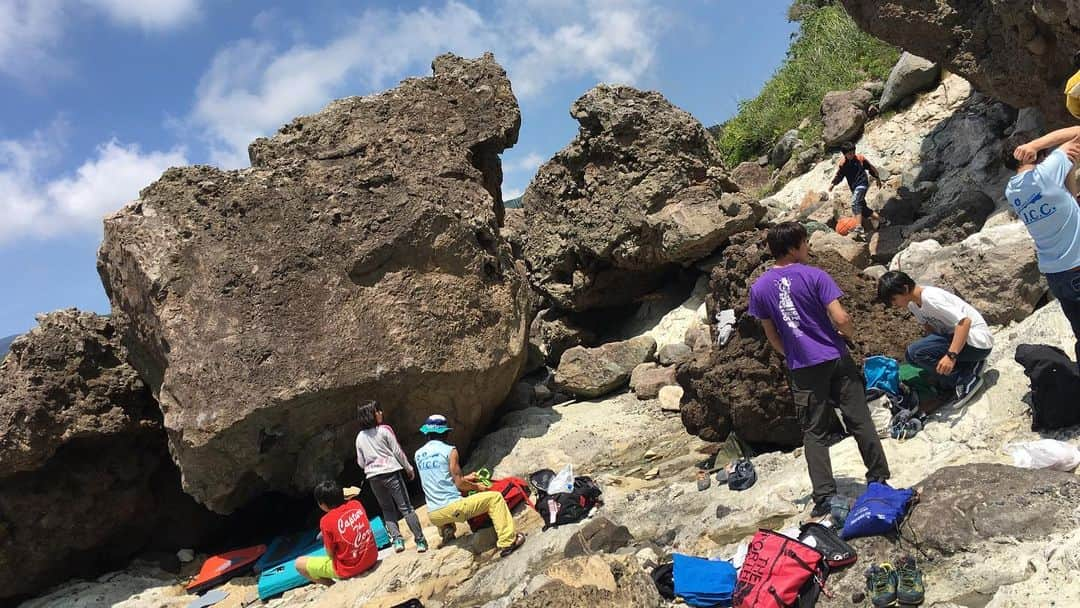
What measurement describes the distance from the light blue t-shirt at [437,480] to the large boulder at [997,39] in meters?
7.60

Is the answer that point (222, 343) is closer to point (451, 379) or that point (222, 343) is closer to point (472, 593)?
point (451, 379)

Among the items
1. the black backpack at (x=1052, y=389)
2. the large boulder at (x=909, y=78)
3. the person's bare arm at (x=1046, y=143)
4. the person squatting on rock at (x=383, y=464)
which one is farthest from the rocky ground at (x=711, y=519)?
the large boulder at (x=909, y=78)

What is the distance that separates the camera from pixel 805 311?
468 centimetres

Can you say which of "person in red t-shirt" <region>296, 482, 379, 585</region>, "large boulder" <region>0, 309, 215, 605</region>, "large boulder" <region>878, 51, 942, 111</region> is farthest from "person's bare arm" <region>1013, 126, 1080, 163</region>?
"large boulder" <region>878, 51, 942, 111</region>

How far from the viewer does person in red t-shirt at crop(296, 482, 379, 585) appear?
6.51 m

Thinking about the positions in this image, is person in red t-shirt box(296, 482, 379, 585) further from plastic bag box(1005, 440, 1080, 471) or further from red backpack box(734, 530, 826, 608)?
plastic bag box(1005, 440, 1080, 471)

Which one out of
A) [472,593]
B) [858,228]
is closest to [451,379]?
[472,593]

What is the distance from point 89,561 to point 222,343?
4.16 meters

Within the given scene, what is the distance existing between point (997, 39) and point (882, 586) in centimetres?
779

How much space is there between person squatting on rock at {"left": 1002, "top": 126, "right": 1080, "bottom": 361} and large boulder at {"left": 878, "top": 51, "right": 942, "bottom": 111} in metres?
→ 10.4

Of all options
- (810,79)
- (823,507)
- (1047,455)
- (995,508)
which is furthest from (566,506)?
(810,79)

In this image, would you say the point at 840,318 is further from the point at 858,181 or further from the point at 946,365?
the point at 858,181

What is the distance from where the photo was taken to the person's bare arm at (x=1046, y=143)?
4352 millimetres

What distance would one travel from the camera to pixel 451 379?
8.42 meters
